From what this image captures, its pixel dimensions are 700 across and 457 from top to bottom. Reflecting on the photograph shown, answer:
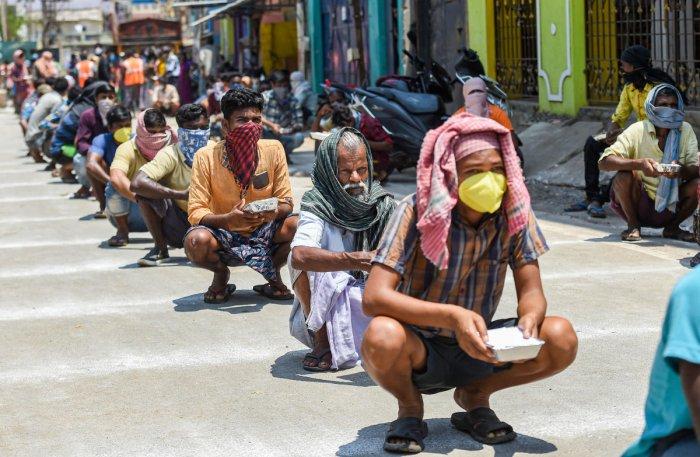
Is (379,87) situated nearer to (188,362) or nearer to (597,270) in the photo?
(597,270)

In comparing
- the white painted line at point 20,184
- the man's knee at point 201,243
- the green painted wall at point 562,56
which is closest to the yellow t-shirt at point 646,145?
the man's knee at point 201,243

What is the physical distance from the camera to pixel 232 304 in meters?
8.56

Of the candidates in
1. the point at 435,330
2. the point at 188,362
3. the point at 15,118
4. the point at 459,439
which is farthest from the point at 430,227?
the point at 15,118

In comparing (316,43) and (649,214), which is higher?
(316,43)

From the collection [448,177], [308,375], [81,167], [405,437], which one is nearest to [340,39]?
[81,167]

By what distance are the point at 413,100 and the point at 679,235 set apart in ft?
20.0

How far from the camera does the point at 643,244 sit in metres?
10.1

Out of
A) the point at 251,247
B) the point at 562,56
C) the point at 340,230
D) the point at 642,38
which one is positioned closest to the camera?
the point at 340,230

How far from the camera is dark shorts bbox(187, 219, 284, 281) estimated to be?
328 inches

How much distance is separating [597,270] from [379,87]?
7735mm

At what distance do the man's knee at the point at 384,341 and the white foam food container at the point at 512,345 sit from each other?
0.34 metres

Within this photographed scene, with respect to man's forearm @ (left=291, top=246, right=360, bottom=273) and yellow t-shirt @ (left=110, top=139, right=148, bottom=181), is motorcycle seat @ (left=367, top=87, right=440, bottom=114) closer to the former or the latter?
yellow t-shirt @ (left=110, top=139, right=148, bottom=181)

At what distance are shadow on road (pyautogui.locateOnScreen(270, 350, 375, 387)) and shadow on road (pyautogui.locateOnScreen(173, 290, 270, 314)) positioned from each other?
1494mm

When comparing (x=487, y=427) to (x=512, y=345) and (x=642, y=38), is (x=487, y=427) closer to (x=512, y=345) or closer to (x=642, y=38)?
(x=512, y=345)
